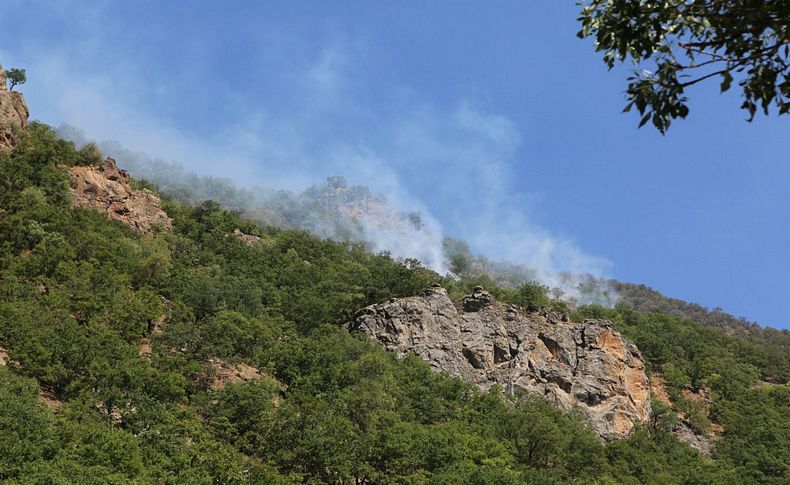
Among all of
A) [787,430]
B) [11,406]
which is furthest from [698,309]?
[11,406]

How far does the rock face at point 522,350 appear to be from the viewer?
67.7m

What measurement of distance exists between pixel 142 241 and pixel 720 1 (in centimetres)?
6863

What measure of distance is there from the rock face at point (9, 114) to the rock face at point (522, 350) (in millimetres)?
39806

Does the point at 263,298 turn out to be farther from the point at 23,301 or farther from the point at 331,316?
the point at 23,301

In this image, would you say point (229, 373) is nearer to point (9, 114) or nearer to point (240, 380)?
point (240, 380)

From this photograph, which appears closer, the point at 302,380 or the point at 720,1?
the point at 720,1

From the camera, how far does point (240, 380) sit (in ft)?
168

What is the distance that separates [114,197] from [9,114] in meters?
13.0

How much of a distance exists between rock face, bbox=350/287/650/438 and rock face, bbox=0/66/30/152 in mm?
39806

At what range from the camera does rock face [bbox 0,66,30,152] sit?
67000 millimetres

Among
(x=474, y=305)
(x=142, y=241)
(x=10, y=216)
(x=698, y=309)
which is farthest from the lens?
(x=698, y=309)

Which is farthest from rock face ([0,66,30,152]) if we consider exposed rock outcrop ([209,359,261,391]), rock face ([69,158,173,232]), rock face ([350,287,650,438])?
rock face ([350,287,650,438])

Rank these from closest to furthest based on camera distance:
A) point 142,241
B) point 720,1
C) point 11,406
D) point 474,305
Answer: point 720,1, point 11,406, point 142,241, point 474,305

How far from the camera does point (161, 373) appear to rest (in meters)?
42.7
